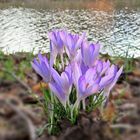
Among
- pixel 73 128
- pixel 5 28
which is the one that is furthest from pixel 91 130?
pixel 5 28

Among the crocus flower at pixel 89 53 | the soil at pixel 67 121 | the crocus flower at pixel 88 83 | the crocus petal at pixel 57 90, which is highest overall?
the crocus flower at pixel 89 53

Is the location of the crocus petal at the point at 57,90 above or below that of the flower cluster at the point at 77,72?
below

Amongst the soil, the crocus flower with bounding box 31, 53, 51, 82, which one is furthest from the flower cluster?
the soil

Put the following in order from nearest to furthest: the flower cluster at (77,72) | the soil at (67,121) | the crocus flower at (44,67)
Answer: the soil at (67,121), the flower cluster at (77,72), the crocus flower at (44,67)

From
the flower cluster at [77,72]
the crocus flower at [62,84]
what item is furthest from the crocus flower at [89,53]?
the crocus flower at [62,84]

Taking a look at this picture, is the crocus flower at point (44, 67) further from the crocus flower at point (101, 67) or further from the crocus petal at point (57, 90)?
the crocus flower at point (101, 67)

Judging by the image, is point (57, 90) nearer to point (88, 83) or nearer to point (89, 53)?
point (88, 83)

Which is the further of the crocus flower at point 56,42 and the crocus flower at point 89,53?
the crocus flower at point 56,42
